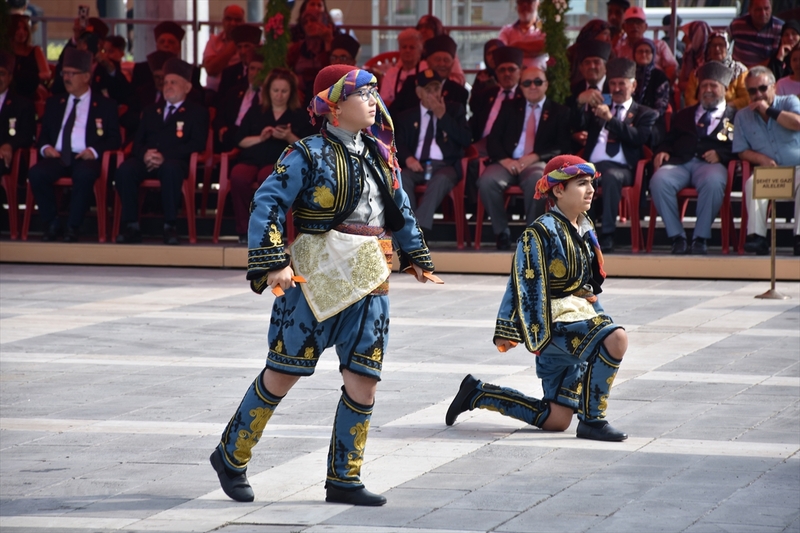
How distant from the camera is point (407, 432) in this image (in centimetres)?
625

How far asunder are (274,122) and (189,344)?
507 cm

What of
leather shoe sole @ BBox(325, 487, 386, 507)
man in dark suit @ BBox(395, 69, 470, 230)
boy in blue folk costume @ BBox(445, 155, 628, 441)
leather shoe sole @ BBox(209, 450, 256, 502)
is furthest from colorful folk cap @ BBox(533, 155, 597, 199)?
man in dark suit @ BBox(395, 69, 470, 230)

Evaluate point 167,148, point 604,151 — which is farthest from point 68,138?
point 604,151

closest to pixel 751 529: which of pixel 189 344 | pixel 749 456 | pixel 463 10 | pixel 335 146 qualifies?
pixel 749 456

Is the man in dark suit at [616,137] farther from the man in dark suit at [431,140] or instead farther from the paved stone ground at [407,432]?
the paved stone ground at [407,432]

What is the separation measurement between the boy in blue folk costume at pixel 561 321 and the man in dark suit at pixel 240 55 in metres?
8.64

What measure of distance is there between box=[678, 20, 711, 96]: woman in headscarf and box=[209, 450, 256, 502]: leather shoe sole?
1048 centimetres

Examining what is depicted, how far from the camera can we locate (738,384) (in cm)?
738

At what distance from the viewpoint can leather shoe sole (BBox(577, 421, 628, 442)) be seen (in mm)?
6066

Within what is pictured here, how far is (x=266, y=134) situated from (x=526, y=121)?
100 inches

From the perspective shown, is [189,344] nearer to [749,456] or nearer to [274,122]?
[749,456]

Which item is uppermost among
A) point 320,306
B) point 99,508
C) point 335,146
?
point 335,146

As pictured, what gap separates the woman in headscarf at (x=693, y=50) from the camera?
14.5 meters

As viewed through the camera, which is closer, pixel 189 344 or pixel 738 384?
pixel 738 384
